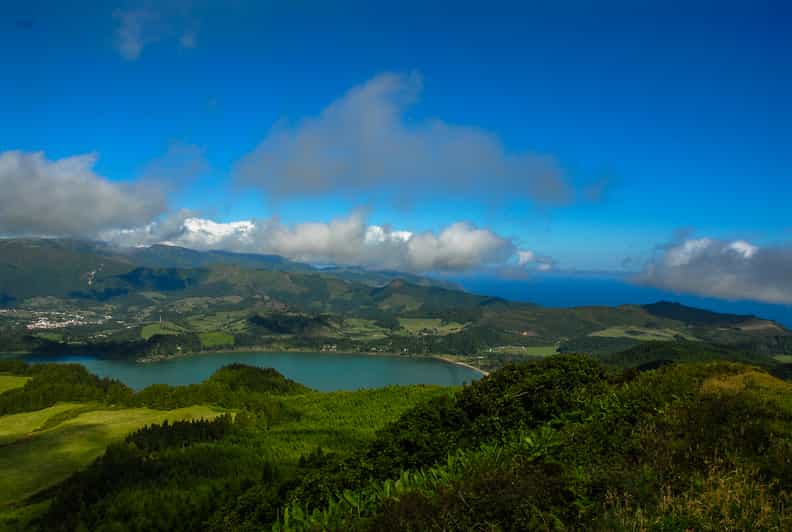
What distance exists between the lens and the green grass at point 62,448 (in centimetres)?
1418

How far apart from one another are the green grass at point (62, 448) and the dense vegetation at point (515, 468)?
162cm

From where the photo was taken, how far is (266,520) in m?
7.52

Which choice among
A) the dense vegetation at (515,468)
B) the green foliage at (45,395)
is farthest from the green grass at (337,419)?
the green foliage at (45,395)

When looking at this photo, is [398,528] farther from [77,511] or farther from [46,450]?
[46,450]

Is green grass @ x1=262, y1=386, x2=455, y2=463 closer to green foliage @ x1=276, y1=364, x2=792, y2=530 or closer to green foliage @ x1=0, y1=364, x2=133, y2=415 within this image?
green foliage @ x1=276, y1=364, x2=792, y2=530

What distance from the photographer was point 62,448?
16906mm

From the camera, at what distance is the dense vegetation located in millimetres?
5738

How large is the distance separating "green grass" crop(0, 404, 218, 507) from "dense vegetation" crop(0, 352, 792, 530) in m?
1.62

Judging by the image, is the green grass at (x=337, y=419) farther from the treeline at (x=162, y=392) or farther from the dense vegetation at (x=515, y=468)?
the treeline at (x=162, y=392)

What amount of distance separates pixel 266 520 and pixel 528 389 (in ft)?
25.5

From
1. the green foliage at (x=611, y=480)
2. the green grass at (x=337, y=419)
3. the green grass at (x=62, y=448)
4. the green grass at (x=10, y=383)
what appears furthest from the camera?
the green grass at (x=10, y=383)

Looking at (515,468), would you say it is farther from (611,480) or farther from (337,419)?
(337,419)

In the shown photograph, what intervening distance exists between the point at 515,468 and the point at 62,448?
18265 millimetres

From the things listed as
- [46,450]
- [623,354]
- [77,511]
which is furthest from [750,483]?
[623,354]
